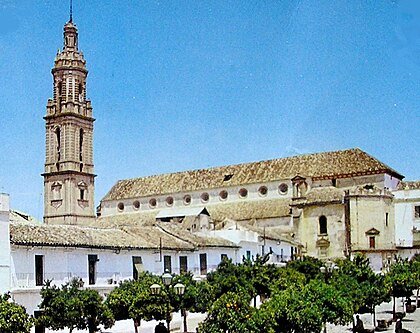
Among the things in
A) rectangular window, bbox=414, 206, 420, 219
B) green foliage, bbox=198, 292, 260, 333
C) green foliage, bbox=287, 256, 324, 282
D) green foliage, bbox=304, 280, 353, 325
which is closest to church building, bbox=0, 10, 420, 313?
rectangular window, bbox=414, 206, 420, 219

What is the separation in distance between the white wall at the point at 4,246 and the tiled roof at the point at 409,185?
38.8 metres

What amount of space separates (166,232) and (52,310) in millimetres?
18643

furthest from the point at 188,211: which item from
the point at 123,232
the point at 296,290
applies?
the point at 296,290

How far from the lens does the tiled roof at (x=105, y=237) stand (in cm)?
→ 2933

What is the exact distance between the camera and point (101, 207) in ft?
234

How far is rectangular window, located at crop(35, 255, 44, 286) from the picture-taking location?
2894cm

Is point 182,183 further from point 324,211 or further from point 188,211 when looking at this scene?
point 324,211

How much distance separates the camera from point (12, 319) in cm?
1862

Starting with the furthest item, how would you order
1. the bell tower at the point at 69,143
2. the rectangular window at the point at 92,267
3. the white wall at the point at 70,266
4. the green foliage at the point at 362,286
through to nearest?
the bell tower at the point at 69,143, the rectangular window at the point at 92,267, the white wall at the point at 70,266, the green foliage at the point at 362,286

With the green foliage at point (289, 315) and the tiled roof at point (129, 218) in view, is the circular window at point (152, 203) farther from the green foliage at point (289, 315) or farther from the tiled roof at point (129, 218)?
the green foliage at point (289, 315)

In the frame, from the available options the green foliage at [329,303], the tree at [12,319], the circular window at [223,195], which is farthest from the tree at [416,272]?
the tree at [12,319]

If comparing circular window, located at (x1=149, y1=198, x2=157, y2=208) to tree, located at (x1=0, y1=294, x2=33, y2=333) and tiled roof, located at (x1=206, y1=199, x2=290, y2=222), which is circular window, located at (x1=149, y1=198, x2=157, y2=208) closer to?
tiled roof, located at (x1=206, y1=199, x2=290, y2=222)

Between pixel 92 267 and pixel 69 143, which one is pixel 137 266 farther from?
pixel 69 143

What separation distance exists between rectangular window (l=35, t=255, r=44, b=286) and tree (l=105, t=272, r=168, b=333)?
4.88 metres
